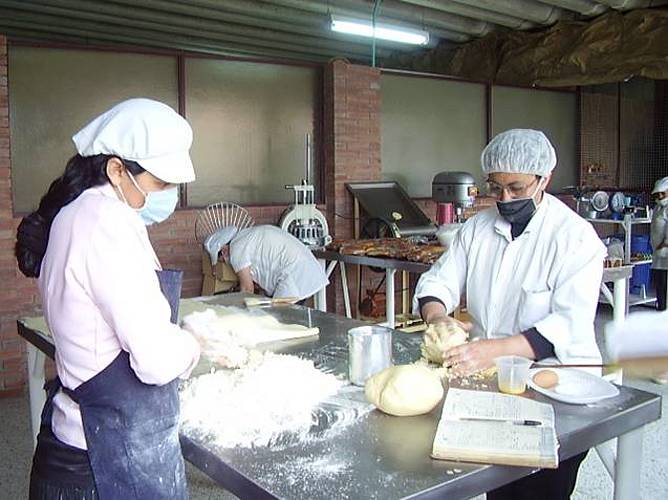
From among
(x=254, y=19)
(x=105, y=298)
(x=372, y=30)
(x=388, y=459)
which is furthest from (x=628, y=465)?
(x=254, y=19)

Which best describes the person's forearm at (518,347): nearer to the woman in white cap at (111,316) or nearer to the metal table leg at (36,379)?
the woman in white cap at (111,316)

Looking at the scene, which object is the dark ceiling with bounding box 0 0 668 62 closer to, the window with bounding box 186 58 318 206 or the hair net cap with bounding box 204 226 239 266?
the window with bounding box 186 58 318 206

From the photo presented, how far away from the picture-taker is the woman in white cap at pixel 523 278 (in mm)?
1878

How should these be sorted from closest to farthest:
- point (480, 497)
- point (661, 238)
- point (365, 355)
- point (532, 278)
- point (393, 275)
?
point (365, 355), point (532, 278), point (480, 497), point (393, 275), point (661, 238)

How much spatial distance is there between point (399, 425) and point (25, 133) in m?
4.43

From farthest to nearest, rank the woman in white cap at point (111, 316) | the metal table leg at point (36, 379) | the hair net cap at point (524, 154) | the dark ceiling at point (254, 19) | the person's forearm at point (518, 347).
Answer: the dark ceiling at point (254, 19) → the metal table leg at point (36, 379) → the hair net cap at point (524, 154) → the person's forearm at point (518, 347) → the woman in white cap at point (111, 316)

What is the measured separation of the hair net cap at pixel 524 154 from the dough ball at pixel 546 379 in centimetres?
66

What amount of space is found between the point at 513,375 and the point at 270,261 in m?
2.67

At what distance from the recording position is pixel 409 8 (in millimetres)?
7008

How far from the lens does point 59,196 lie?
140cm

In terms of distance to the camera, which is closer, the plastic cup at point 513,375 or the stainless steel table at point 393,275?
the plastic cup at point 513,375

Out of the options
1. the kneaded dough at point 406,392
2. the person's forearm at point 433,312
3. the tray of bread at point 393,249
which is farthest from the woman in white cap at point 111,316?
the tray of bread at point 393,249

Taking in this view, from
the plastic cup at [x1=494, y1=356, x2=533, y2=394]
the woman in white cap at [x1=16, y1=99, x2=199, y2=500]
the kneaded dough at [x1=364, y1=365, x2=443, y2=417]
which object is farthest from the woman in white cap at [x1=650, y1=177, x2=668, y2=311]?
the woman in white cap at [x1=16, y1=99, x2=199, y2=500]

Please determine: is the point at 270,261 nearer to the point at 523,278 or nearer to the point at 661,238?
the point at 523,278
